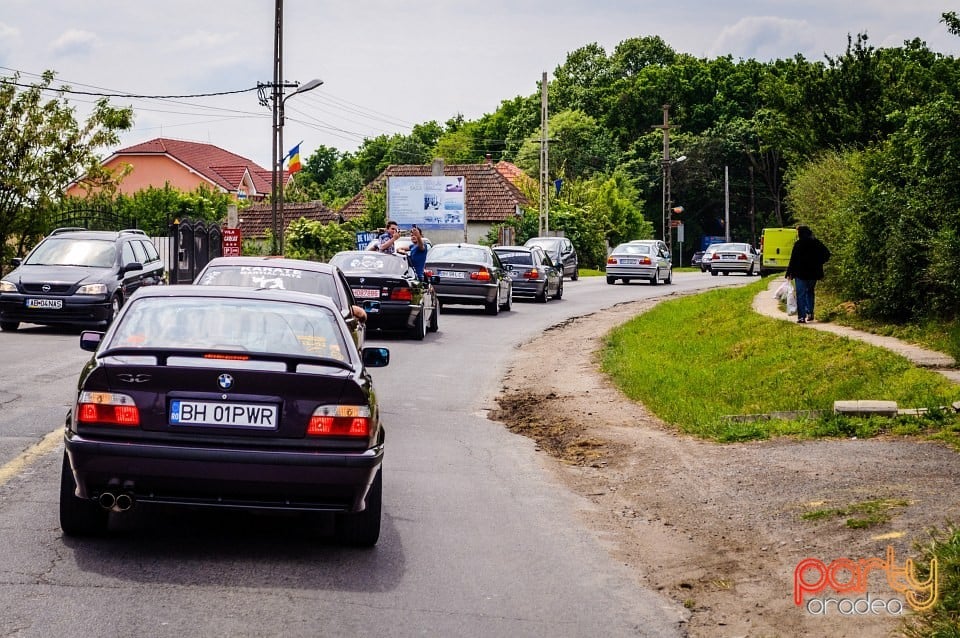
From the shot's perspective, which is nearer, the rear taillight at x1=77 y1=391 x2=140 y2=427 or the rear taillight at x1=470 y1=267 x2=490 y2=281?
the rear taillight at x1=77 y1=391 x2=140 y2=427

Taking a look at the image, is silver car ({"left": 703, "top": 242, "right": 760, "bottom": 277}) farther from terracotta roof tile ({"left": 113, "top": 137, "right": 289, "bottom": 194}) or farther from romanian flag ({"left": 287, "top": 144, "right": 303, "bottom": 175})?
terracotta roof tile ({"left": 113, "top": 137, "right": 289, "bottom": 194})

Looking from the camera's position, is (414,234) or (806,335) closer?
(806,335)

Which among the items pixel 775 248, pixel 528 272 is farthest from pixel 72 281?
pixel 775 248

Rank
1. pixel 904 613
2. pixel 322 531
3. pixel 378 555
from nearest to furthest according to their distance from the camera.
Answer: pixel 904 613
pixel 378 555
pixel 322 531

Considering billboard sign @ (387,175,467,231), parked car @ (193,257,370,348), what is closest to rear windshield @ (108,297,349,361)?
parked car @ (193,257,370,348)

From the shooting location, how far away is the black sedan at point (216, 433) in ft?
21.9

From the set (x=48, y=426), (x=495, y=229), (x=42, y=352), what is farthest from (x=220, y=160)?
(x=48, y=426)

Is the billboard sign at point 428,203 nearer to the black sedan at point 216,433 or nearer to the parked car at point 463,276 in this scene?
the parked car at point 463,276

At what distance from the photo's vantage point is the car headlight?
20.5 m

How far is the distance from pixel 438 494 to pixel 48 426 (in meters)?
3.96

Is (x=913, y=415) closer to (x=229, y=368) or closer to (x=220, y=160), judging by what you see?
(x=229, y=368)

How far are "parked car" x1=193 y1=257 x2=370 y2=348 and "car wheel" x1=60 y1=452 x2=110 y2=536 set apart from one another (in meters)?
5.84

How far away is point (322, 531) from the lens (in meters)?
7.80

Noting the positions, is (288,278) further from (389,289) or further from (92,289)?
(92,289)
